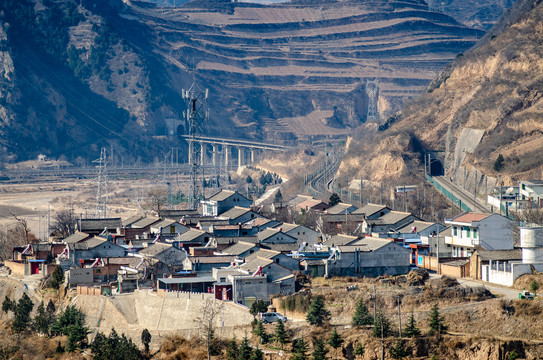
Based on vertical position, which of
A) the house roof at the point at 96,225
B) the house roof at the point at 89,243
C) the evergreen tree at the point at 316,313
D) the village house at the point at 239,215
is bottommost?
Result: the evergreen tree at the point at 316,313

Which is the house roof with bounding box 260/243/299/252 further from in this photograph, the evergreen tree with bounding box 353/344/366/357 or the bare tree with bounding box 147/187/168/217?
the bare tree with bounding box 147/187/168/217

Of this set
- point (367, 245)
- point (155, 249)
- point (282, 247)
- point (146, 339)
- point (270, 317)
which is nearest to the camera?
point (270, 317)

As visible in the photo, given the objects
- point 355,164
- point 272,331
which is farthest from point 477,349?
point 355,164

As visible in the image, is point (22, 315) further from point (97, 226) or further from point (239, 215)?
point (239, 215)

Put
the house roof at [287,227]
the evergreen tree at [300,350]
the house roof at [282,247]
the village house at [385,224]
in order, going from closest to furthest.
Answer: the evergreen tree at [300,350] → the house roof at [282,247] → the house roof at [287,227] → the village house at [385,224]

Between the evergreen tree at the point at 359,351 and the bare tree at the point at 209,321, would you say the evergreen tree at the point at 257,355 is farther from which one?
the evergreen tree at the point at 359,351

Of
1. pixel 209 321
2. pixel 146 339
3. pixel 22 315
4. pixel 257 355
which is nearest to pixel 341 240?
pixel 209 321

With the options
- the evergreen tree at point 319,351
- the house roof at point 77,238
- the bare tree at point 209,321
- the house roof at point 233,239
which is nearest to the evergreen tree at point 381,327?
the evergreen tree at point 319,351
